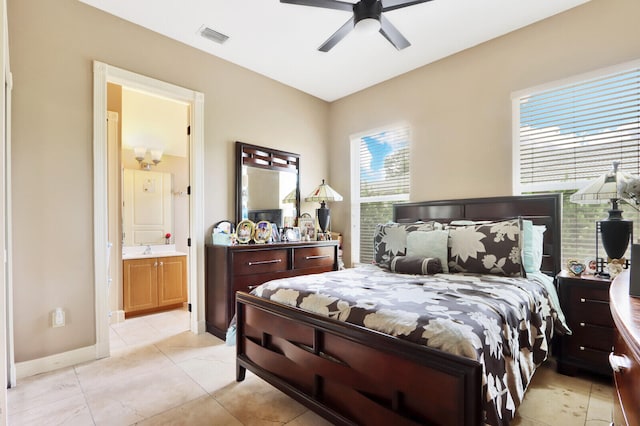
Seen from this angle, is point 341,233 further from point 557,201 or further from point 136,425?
point 136,425

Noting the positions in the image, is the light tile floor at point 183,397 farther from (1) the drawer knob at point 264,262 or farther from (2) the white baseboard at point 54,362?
(1) the drawer knob at point 264,262

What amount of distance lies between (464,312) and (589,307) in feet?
4.86

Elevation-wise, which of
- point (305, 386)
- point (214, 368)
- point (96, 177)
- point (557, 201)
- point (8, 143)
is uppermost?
point (8, 143)

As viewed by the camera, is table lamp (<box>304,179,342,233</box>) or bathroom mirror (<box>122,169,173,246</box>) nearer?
table lamp (<box>304,179,342,233</box>)

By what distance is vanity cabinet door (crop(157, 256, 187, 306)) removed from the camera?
4039 millimetres

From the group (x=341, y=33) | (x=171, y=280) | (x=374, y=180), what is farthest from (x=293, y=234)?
(x=341, y=33)

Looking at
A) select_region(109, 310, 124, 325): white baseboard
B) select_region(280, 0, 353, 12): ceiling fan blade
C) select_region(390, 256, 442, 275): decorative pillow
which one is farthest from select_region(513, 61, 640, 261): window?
select_region(109, 310, 124, 325): white baseboard

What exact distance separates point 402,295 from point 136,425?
1.65m

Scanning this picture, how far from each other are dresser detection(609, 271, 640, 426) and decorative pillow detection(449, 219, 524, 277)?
1.24 metres

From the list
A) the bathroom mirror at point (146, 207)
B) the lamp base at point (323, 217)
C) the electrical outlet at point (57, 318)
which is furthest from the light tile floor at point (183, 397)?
the bathroom mirror at point (146, 207)

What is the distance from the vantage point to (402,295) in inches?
69.6

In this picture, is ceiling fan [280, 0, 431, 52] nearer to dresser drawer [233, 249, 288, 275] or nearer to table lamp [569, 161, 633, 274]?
table lamp [569, 161, 633, 274]

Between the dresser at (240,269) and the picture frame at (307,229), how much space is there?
0.33m

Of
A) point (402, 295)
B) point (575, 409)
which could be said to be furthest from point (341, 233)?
point (575, 409)
